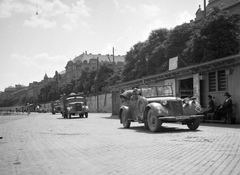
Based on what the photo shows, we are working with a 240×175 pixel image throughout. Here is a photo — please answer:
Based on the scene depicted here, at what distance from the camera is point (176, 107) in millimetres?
11156

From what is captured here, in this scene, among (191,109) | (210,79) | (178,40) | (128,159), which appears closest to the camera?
(128,159)

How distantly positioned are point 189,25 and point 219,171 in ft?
151

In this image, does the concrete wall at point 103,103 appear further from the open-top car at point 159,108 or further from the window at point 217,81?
the open-top car at point 159,108

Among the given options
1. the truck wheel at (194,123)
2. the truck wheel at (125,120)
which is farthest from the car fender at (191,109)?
the truck wheel at (125,120)

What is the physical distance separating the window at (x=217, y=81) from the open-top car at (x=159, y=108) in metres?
4.79

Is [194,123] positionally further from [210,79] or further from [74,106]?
[74,106]

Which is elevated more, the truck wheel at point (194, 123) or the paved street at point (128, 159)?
the truck wheel at point (194, 123)

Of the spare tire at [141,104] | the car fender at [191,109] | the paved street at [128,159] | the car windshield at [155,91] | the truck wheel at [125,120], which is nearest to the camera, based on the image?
the paved street at [128,159]

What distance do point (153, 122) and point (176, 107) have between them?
1083 millimetres

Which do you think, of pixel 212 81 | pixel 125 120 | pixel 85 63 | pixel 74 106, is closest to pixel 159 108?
pixel 125 120

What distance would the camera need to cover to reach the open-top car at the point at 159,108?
35.7 feet

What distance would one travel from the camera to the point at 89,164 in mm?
5535

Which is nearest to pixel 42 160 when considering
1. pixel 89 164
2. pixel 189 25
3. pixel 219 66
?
pixel 89 164

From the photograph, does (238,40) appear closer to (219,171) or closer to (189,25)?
(189,25)
